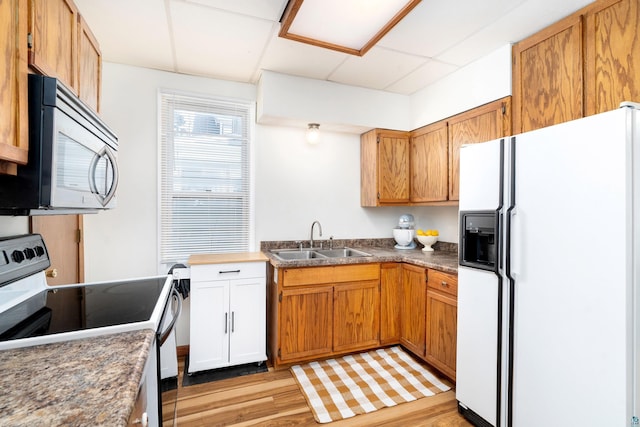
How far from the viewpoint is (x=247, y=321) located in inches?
95.4

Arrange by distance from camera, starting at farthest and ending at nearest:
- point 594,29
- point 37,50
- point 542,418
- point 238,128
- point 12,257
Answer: point 238,128 → point 594,29 → point 542,418 → point 12,257 → point 37,50

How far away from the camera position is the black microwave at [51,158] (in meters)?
0.89

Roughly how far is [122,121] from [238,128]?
0.97 meters

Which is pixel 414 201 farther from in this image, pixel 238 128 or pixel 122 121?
pixel 122 121

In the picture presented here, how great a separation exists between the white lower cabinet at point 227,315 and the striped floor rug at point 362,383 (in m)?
0.47

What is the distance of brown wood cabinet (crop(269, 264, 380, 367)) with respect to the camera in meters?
2.39

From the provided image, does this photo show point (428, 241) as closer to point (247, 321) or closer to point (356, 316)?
point (356, 316)

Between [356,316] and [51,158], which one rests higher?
[51,158]

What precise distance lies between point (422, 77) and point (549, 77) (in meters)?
1.06

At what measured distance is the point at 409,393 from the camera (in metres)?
2.09

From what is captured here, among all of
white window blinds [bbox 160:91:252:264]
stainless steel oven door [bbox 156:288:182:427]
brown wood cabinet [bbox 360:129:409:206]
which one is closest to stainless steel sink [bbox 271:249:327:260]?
white window blinds [bbox 160:91:252:264]

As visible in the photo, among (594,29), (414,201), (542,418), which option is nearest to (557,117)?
(594,29)

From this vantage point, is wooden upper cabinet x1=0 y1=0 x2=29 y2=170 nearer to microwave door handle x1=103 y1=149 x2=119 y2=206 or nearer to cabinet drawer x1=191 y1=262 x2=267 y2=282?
microwave door handle x1=103 y1=149 x2=119 y2=206

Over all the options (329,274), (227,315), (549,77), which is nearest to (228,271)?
(227,315)
